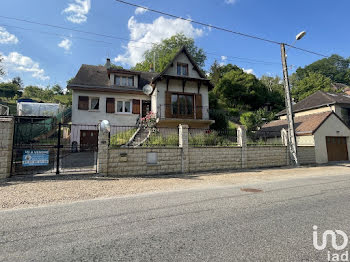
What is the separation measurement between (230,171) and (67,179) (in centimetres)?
803

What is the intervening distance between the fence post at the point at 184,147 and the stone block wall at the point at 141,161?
6.2 inches

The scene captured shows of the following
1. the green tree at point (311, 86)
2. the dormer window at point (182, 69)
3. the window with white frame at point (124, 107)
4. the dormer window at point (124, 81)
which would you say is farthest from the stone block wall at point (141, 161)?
the green tree at point (311, 86)

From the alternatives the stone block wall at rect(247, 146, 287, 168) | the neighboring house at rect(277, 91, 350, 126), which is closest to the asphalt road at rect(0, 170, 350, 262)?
the stone block wall at rect(247, 146, 287, 168)

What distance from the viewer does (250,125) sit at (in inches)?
902

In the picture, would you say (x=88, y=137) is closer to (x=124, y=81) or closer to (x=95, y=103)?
(x=95, y=103)

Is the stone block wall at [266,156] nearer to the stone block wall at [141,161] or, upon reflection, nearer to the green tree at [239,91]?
the stone block wall at [141,161]

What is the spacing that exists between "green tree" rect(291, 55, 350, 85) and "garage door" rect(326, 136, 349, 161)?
45677mm

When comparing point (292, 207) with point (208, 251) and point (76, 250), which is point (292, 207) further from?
point (76, 250)

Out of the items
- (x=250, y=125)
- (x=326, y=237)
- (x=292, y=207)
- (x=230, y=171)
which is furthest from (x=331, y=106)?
(x=326, y=237)

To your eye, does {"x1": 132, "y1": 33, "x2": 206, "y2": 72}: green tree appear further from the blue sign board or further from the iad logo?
the iad logo

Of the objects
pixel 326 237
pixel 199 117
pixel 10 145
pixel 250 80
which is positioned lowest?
pixel 326 237

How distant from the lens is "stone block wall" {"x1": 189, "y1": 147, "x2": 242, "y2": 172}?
9883 millimetres

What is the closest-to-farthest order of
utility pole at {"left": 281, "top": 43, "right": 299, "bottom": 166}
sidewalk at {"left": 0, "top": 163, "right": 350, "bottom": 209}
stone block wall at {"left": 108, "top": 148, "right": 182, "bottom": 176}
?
1. sidewalk at {"left": 0, "top": 163, "right": 350, "bottom": 209}
2. stone block wall at {"left": 108, "top": 148, "right": 182, "bottom": 176}
3. utility pole at {"left": 281, "top": 43, "right": 299, "bottom": 166}

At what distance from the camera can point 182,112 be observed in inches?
636
